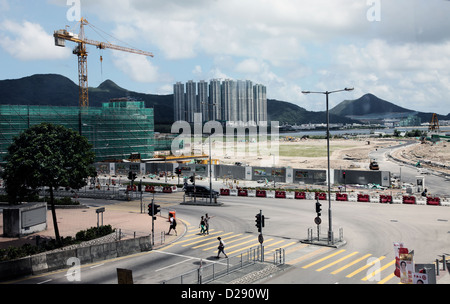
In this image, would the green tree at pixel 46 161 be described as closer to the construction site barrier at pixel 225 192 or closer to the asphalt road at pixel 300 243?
the asphalt road at pixel 300 243

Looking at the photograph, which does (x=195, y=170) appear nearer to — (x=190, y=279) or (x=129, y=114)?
(x=129, y=114)

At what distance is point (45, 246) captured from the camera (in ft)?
75.6

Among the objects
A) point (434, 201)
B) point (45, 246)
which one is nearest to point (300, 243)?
point (45, 246)

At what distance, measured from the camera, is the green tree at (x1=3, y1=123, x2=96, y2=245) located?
80.4ft

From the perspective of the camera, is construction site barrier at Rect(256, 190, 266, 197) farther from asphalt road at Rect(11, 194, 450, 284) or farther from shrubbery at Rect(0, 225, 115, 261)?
shrubbery at Rect(0, 225, 115, 261)

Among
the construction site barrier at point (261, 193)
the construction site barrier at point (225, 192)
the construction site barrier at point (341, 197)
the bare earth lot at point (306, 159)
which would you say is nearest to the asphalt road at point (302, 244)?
the construction site barrier at point (341, 197)

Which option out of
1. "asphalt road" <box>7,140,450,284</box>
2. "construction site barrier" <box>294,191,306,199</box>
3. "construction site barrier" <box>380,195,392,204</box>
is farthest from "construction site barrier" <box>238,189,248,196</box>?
"construction site barrier" <box>380,195,392,204</box>

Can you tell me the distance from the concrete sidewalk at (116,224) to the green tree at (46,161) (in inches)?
157

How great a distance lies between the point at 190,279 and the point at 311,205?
27.9 metres

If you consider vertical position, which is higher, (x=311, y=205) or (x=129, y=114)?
(x=129, y=114)

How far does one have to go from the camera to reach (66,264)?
21188 millimetres

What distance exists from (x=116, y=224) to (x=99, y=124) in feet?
226

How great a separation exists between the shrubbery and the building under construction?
5822 centimetres
